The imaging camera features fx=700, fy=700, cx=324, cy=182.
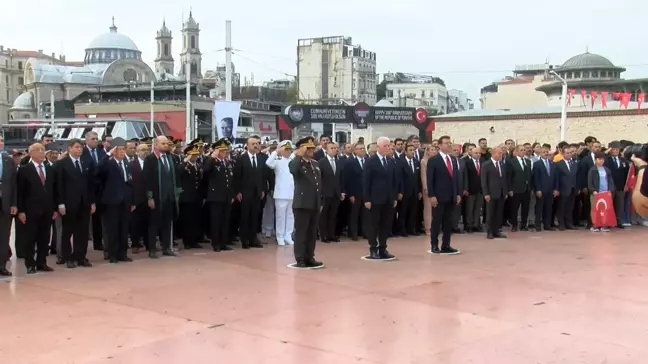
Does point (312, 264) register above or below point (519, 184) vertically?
below

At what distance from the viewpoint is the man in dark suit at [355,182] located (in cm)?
1250

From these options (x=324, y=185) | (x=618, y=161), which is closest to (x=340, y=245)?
(x=324, y=185)

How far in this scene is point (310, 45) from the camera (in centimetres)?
10625

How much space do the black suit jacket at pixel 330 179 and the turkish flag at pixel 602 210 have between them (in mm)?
5457

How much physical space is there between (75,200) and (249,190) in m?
3.01

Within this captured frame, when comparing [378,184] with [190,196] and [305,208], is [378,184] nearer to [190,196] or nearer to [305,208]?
[305,208]

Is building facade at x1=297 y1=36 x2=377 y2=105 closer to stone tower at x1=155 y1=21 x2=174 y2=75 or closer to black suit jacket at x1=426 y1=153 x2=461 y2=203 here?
stone tower at x1=155 y1=21 x2=174 y2=75

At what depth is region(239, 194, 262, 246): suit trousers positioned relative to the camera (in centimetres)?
1146

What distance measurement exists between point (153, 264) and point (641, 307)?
6258 mm

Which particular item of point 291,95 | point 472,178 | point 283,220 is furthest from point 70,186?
point 291,95

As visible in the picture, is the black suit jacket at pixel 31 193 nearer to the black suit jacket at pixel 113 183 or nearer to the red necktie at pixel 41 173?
the red necktie at pixel 41 173

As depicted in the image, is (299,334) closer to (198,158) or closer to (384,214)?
(384,214)

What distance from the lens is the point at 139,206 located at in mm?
10820

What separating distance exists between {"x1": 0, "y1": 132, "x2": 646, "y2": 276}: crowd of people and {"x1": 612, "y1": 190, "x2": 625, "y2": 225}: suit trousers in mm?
30
